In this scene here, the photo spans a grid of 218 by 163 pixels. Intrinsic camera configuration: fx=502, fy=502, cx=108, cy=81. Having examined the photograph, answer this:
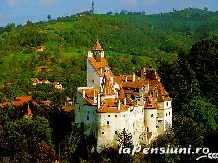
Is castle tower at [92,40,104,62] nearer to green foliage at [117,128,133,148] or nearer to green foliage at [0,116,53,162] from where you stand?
green foliage at [0,116,53,162]

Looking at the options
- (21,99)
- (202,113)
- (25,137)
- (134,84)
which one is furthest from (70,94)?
(134,84)

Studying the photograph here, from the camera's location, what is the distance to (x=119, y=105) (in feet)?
156

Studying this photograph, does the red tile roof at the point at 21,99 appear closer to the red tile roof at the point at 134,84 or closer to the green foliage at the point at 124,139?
the red tile roof at the point at 134,84

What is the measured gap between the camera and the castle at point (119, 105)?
4800 centimetres

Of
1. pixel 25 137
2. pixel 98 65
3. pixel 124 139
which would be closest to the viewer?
pixel 124 139

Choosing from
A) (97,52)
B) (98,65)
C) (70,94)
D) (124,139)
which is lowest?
(124,139)

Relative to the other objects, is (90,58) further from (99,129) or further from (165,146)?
(165,146)

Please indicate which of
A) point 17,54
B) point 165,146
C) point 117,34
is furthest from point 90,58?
point 117,34

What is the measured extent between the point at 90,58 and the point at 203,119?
51.3ft

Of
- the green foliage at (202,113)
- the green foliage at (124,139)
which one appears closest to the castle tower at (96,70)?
the green foliage at (124,139)

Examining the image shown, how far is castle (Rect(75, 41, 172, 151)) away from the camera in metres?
48.0

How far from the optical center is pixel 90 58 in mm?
53438

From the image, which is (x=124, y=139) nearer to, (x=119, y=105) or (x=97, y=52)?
(x=119, y=105)

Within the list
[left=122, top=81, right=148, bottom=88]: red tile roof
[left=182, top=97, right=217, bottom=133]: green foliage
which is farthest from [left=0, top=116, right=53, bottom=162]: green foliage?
[left=182, top=97, right=217, bottom=133]: green foliage
